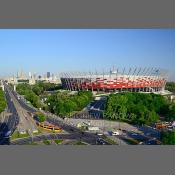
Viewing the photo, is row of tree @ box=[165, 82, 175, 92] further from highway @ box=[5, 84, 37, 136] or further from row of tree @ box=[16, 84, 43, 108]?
highway @ box=[5, 84, 37, 136]

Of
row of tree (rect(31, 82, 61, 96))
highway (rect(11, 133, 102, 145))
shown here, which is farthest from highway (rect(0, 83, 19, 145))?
row of tree (rect(31, 82, 61, 96))

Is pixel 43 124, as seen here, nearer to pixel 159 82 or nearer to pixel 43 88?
pixel 43 88

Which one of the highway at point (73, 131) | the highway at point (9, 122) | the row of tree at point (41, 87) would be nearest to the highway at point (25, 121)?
the highway at point (9, 122)

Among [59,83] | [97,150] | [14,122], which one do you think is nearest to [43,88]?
[59,83]

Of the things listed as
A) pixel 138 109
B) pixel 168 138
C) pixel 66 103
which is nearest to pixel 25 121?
pixel 66 103

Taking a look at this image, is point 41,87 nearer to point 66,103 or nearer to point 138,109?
point 66,103

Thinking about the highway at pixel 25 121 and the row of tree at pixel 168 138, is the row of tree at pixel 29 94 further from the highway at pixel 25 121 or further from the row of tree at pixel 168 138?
the row of tree at pixel 168 138
